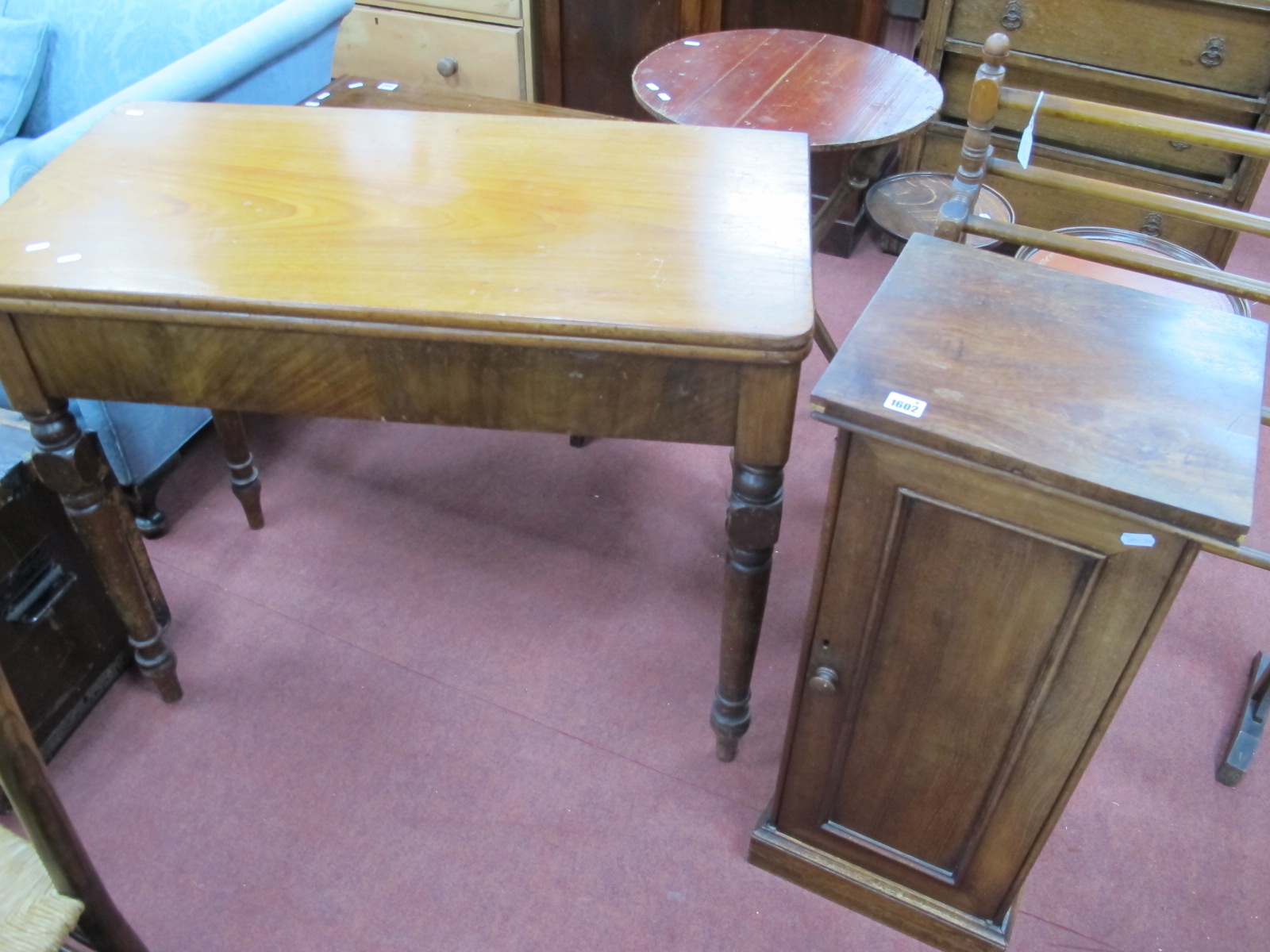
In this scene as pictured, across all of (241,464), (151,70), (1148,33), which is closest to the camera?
(241,464)

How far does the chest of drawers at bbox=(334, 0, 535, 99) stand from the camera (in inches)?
113

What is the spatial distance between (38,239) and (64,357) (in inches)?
5.4

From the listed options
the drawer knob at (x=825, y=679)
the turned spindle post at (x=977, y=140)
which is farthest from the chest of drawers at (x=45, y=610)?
the turned spindle post at (x=977, y=140)

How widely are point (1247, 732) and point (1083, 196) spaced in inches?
61.2

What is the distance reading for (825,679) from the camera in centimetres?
118

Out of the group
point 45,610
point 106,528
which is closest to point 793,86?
point 106,528

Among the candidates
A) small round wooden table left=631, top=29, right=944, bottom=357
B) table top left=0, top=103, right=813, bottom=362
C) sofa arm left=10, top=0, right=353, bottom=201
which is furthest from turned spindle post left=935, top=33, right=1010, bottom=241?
sofa arm left=10, top=0, right=353, bottom=201

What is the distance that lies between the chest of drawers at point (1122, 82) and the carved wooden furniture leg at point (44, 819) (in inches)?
98.9

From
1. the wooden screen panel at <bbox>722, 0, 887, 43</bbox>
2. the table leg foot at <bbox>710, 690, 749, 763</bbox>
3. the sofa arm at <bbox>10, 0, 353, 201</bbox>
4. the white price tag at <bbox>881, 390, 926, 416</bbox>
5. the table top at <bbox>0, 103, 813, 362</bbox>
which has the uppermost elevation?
the table top at <bbox>0, 103, 813, 362</bbox>

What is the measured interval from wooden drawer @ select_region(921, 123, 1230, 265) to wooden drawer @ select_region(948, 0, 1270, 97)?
23 centimetres

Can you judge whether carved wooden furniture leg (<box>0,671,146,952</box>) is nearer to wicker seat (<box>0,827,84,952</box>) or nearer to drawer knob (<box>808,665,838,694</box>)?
wicker seat (<box>0,827,84,952</box>)

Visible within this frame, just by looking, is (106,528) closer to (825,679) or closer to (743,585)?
(743,585)

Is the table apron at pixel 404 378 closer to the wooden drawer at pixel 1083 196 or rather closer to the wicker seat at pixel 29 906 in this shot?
the wicker seat at pixel 29 906

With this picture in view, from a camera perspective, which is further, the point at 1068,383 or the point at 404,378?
the point at 404,378
